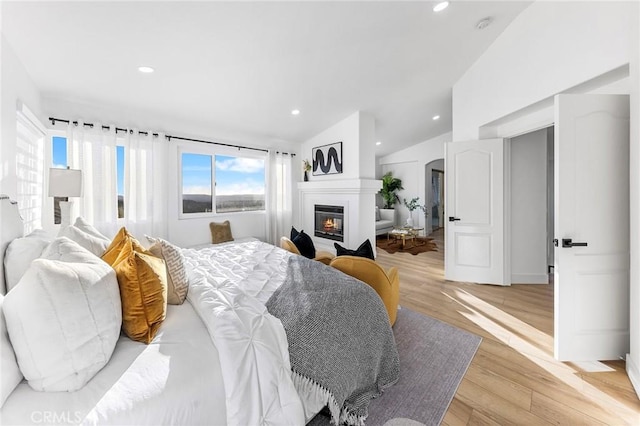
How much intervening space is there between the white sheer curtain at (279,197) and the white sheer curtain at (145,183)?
6.07 ft

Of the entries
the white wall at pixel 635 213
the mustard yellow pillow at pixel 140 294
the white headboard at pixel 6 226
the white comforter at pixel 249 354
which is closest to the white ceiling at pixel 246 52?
the white headboard at pixel 6 226

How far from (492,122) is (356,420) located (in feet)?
11.8

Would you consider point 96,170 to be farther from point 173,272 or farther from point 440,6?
point 440,6

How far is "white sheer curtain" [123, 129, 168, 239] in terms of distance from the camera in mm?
3592

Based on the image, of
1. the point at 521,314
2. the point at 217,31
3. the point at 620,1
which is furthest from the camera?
the point at 521,314

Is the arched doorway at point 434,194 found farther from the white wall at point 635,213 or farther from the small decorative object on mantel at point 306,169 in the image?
the white wall at point 635,213

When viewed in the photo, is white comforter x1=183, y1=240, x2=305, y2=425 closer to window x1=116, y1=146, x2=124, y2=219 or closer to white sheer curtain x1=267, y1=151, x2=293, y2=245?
Answer: window x1=116, y1=146, x2=124, y2=219

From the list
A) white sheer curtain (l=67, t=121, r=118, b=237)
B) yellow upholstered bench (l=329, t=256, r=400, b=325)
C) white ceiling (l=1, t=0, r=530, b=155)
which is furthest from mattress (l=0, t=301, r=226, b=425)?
white sheer curtain (l=67, t=121, r=118, b=237)

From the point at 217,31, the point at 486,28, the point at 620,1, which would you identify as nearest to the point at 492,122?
the point at 486,28

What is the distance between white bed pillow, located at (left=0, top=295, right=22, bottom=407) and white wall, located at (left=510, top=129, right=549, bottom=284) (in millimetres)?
4602

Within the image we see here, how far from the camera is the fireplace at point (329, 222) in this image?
16.4 feet

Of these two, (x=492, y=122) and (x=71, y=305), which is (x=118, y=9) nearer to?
(x=71, y=305)

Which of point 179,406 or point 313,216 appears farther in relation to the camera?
point 313,216

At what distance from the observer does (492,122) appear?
332 centimetres
